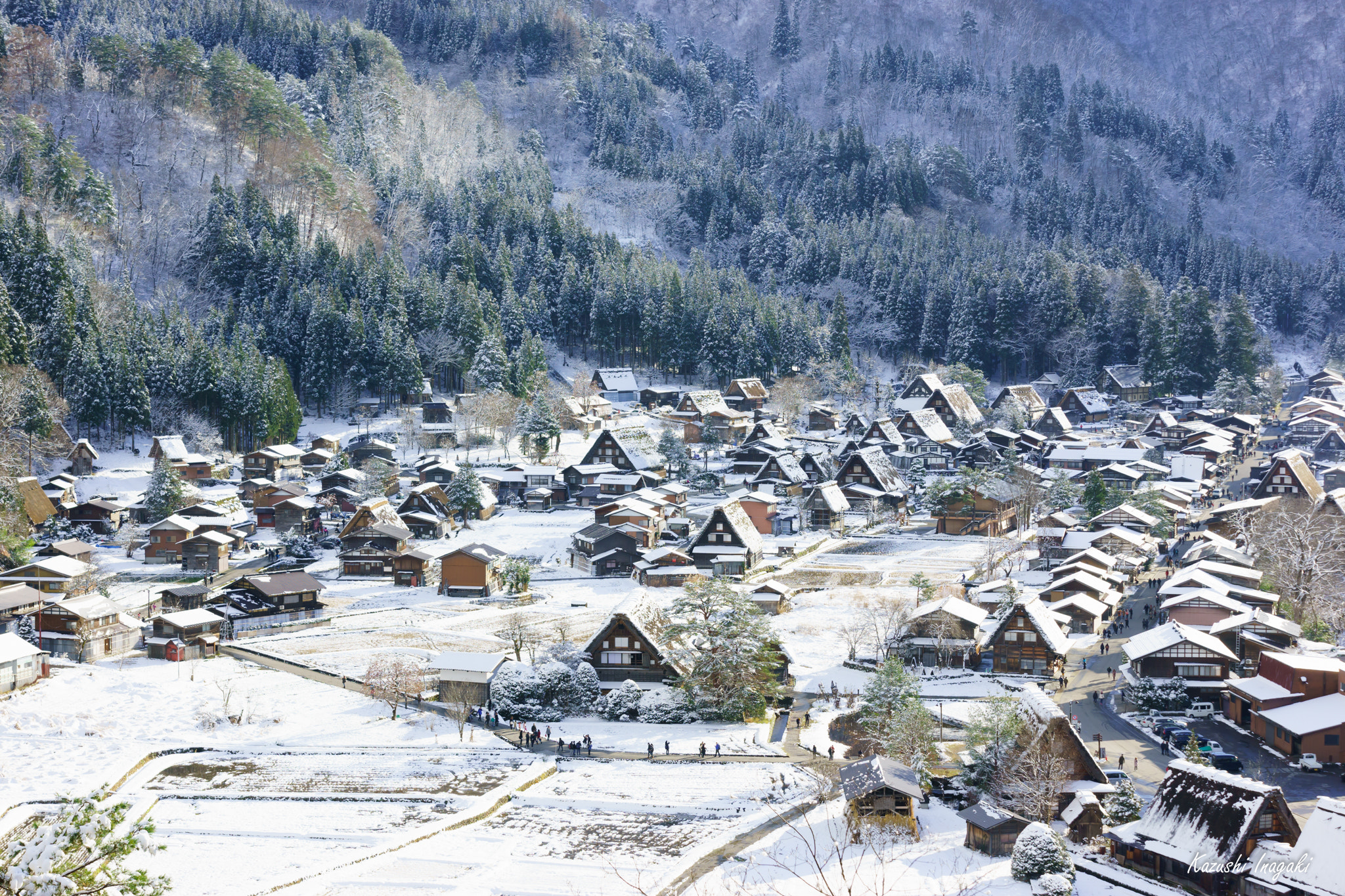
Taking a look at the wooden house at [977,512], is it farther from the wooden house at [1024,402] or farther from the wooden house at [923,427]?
the wooden house at [1024,402]

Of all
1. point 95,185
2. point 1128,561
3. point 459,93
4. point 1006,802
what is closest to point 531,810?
point 1006,802

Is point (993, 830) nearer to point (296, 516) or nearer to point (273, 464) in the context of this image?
point (296, 516)

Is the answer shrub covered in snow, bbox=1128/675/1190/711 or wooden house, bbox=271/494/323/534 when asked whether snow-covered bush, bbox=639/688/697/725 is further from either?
wooden house, bbox=271/494/323/534

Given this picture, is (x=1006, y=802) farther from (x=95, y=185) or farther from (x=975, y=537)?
(x=95, y=185)

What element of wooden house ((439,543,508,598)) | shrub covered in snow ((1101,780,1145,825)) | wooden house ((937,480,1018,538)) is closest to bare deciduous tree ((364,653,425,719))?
wooden house ((439,543,508,598))

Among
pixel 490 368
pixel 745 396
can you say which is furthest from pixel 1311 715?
pixel 490 368

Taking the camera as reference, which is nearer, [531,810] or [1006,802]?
[1006,802]
